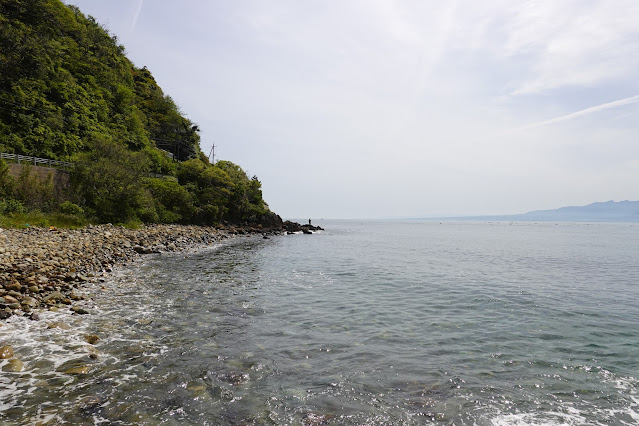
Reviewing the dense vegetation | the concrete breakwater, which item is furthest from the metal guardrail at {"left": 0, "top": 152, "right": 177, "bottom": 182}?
the concrete breakwater

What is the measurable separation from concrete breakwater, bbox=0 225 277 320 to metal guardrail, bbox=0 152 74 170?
9.80m

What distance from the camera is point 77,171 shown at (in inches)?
1415

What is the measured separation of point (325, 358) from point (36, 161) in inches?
1548

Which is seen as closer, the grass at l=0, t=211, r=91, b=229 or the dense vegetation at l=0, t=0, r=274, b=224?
the grass at l=0, t=211, r=91, b=229

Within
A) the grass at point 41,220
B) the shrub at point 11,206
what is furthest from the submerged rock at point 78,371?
the shrub at point 11,206

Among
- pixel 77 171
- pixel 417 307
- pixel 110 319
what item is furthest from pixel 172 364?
pixel 77 171

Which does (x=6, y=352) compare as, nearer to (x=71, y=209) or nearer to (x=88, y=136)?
(x=71, y=209)

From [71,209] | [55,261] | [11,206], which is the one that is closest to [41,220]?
[11,206]

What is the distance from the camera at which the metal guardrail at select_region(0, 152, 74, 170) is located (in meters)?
30.8

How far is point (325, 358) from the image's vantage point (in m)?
8.87

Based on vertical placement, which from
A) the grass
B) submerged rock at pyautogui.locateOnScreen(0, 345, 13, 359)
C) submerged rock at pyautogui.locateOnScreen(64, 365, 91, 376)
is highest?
the grass

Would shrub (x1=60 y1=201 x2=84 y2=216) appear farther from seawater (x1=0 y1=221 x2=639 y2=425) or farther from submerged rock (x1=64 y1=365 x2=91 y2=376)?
submerged rock (x1=64 y1=365 x2=91 y2=376)

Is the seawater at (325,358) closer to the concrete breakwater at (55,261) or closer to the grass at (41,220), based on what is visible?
the concrete breakwater at (55,261)

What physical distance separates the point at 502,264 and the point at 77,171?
1730 inches
